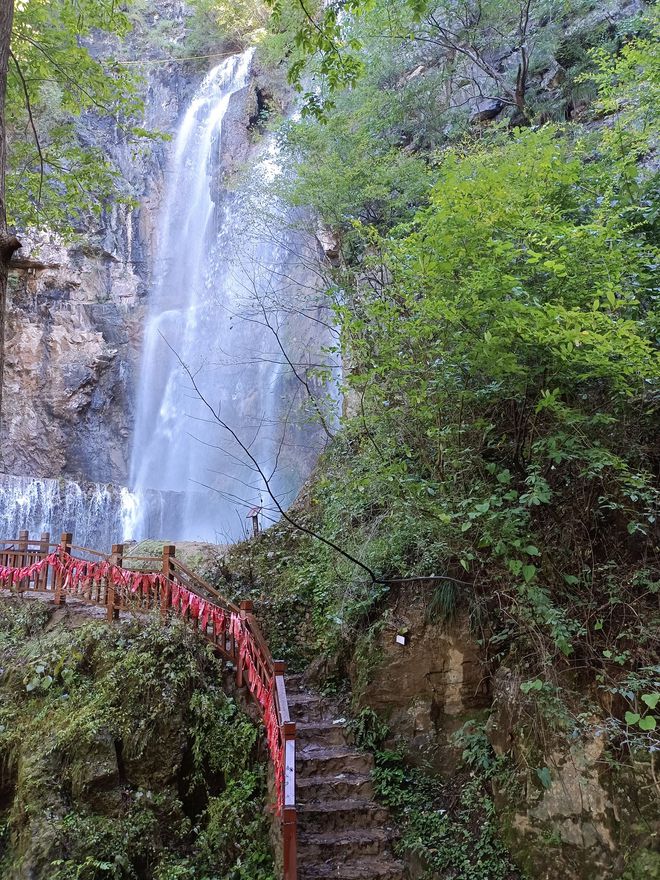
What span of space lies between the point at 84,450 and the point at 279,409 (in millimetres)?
9129

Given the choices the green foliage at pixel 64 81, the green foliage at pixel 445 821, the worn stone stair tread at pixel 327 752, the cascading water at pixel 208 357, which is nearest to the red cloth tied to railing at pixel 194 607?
the worn stone stair tread at pixel 327 752

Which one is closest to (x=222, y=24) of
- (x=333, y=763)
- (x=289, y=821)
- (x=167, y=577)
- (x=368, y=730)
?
(x=167, y=577)

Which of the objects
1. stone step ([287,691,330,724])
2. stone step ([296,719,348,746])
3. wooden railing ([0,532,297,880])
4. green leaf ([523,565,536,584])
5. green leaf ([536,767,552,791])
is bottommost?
stone step ([296,719,348,746])

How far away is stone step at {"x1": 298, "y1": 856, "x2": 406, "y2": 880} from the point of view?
200 inches

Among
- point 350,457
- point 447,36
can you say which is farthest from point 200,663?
point 447,36

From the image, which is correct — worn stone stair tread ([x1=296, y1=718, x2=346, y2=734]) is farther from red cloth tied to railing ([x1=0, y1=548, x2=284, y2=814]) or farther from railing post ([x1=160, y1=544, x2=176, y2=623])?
railing post ([x1=160, y1=544, x2=176, y2=623])

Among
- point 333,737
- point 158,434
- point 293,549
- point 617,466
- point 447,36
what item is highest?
point 447,36

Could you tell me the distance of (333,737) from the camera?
21.9 feet

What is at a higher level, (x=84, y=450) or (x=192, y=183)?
(x=192, y=183)

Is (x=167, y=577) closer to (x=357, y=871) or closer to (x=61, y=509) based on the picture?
(x=357, y=871)

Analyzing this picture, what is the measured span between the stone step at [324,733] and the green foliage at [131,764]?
0.76 m

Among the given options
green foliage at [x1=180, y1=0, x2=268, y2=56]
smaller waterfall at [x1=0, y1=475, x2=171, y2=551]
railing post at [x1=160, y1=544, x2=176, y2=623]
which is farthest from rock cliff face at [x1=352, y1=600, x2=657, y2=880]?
green foliage at [x1=180, y1=0, x2=268, y2=56]

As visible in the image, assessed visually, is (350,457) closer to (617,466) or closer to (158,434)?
(617,466)

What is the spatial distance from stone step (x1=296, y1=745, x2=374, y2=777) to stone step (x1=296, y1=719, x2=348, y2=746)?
319 mm
